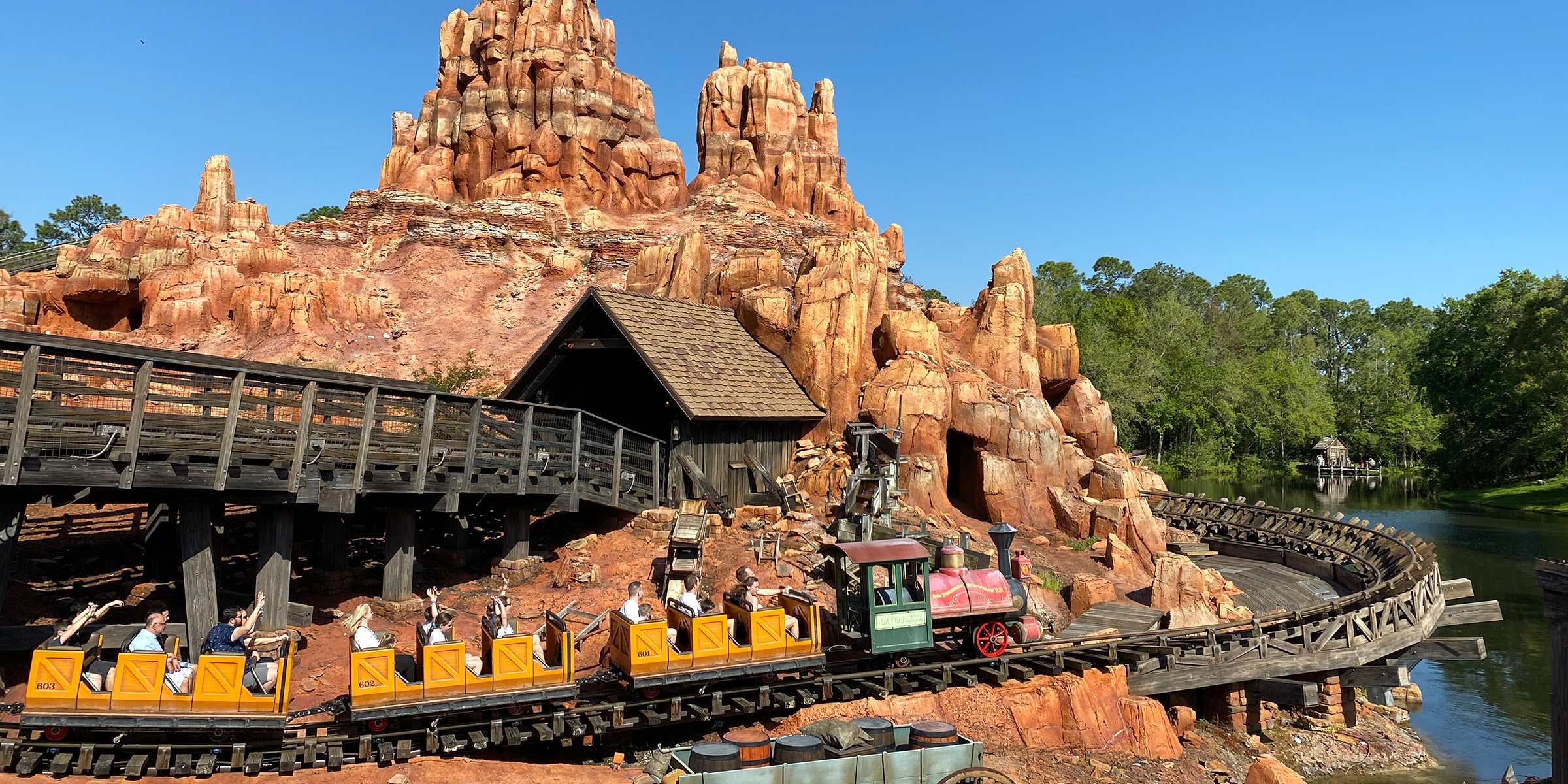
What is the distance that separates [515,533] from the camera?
A: 18.3 metres

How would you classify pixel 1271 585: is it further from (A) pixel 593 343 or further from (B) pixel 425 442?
(B) pixel 425 442

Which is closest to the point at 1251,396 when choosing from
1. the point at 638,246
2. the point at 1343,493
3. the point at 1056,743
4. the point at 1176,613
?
the point at 1343,493

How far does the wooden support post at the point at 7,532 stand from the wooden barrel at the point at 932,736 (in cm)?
1182

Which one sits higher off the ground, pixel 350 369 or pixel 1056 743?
pixel 350 369

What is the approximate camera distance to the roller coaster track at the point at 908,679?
33.0 ft

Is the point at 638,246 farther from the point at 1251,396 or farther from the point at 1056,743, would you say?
the point at 1251,396

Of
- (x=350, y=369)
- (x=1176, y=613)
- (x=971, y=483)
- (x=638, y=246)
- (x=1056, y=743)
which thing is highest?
(x=638, y=246)

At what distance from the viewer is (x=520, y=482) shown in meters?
16.9

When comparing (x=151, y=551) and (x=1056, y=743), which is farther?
(x=151, y=551)

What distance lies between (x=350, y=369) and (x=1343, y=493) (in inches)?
2546

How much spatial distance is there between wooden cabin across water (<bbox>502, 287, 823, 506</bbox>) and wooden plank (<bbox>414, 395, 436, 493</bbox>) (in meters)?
6.51

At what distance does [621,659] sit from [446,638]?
2.43 meters

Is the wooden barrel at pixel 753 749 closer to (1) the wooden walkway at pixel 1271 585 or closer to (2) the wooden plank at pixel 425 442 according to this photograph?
(2) the wooden plank at pixel 425 442

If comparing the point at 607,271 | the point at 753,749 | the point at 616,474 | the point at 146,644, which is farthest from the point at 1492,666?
the point at 607,271
